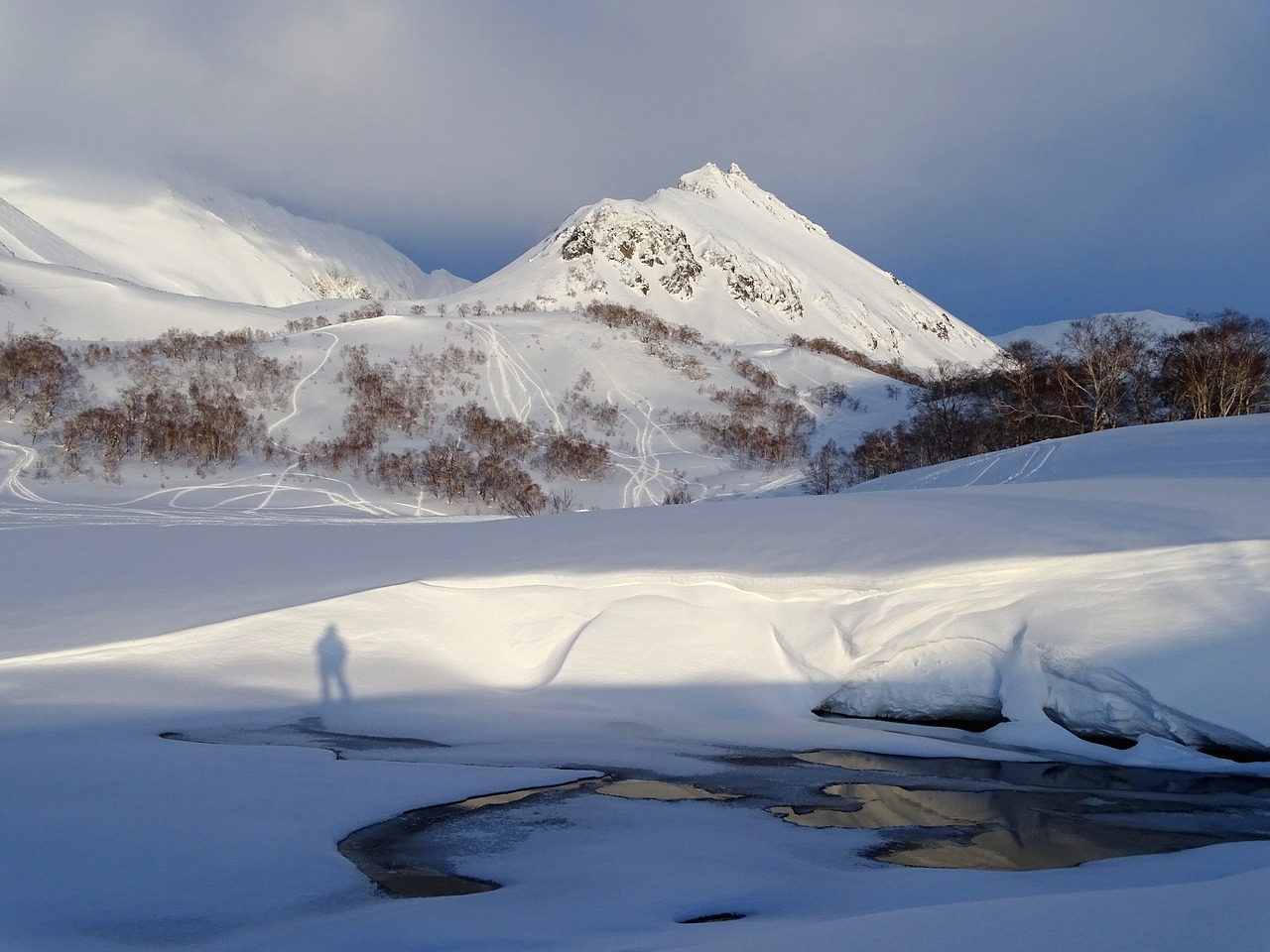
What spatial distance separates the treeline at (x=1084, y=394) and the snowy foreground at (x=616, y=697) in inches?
814

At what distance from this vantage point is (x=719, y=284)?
7281 centimetres

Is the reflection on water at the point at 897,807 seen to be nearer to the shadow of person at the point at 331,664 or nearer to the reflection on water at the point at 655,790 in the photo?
the reflection on water at the point at 655,790

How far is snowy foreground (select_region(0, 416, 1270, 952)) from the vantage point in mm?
3031

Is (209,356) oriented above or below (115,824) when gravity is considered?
above

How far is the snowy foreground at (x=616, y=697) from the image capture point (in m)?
3.03

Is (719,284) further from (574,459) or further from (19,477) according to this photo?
(19,477)

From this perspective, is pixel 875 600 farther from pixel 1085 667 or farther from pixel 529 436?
pixel 529 436

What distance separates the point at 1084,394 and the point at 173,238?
13167cm

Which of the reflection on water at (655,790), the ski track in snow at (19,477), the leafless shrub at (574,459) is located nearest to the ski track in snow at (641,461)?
the leafless shrub at (574,459)

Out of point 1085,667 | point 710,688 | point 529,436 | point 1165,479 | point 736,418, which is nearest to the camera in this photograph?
point 1085,667

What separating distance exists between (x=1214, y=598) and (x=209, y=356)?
36120mm

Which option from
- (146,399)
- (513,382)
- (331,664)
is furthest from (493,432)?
(331,664)

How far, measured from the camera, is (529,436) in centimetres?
3284

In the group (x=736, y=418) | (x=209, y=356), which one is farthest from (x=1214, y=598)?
(x=209, y=356)
